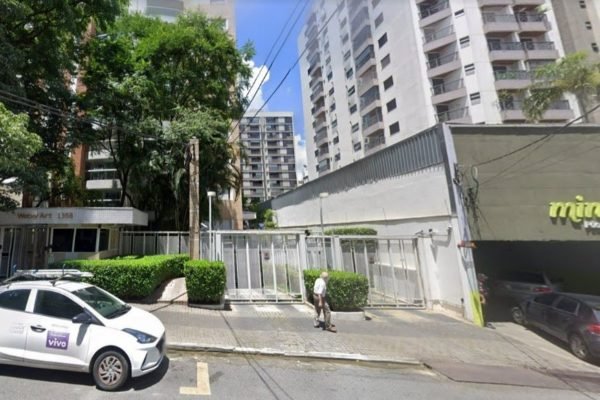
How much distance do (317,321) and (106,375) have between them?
5567 millimetres

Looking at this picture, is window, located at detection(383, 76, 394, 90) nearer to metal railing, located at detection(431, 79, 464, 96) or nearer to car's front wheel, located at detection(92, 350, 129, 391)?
metal railing, located at detection(431, 79, 464, 96)

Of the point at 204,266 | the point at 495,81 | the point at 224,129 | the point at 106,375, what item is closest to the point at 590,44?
the point at 495,81

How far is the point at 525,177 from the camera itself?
11711 mm

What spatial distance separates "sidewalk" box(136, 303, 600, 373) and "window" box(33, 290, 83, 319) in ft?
7.68

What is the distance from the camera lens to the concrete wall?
37.1 ft

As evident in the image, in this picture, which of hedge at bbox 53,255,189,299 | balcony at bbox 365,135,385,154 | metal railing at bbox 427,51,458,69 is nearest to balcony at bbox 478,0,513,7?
metal railing at bbox 427,51,458,69

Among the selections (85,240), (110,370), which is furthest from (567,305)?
(85,240)

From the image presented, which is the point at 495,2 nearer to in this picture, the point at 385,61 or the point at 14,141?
the point at 385,61

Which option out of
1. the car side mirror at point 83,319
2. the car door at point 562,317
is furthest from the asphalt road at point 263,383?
the car door at point 562,317

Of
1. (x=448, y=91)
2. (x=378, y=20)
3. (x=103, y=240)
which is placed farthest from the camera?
(x=378, y=20)

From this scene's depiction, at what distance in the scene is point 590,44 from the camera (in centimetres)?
3344

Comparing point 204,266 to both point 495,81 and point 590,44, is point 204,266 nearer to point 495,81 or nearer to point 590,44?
point 495,81

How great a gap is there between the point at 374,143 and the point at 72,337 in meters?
40.4

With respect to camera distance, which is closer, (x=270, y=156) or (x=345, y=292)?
(x=345, y=292)
